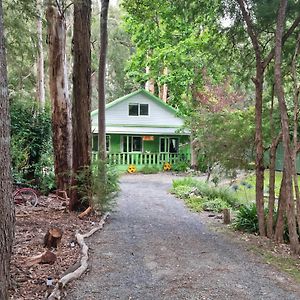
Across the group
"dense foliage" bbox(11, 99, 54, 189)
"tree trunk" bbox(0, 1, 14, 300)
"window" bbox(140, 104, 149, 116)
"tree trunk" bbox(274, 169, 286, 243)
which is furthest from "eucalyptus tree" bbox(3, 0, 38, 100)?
"window" bbox(140, 104, 149, 116)

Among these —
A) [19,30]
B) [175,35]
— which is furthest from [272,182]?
[175,35]

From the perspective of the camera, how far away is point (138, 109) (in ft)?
82.8

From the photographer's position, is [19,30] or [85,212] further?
[19,30]

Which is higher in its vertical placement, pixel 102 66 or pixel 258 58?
pixel 102 66

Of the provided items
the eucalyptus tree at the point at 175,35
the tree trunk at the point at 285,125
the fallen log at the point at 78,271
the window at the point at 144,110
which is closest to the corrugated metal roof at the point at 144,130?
the window at the point at 144,110

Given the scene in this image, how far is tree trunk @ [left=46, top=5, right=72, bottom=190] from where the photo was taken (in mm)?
11398

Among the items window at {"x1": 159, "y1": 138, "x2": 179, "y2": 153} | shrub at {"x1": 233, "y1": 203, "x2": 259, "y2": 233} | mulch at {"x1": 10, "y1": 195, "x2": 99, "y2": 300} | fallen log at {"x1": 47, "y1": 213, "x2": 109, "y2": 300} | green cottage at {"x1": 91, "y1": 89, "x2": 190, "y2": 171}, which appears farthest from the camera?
window at {"x1": 159, "y1": 138, "x2": 179, "y2": 153}

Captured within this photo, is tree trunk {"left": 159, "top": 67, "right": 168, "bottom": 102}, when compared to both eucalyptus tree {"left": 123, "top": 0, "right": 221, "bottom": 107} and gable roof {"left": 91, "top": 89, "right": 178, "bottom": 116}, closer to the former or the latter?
gable roof {"left": 91, "top": 89, "right": 178, "bottom": 116}

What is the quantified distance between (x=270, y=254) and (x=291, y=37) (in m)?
4.30

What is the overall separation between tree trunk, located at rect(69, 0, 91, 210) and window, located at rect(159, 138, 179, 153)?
53.9 ft

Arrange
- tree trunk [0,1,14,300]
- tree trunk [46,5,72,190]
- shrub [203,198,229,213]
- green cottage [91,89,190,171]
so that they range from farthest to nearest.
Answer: green cottage [91,89,190,171] → tree trunk [46,5,72,190] → shrub [203,198,229,213] → tree trunk [0,1,14,300]

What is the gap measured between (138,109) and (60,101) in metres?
13.8

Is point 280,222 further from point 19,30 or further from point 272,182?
point 19,30

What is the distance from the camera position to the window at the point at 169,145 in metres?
25.7
